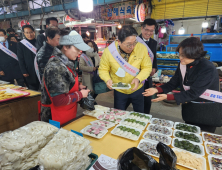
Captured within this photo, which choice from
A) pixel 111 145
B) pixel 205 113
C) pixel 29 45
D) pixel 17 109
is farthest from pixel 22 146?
pixel 29 45

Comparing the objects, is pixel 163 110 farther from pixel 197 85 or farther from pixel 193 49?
pixel 193 49

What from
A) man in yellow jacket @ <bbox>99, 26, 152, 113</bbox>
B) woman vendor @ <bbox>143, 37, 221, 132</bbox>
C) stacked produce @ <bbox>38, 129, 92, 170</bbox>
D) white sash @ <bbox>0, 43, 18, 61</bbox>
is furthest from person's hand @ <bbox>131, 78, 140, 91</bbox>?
white sash @ <bbox>0, 43, 18, 61</bbox>

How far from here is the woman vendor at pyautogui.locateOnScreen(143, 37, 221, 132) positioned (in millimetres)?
1540

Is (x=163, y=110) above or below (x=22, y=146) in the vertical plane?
below

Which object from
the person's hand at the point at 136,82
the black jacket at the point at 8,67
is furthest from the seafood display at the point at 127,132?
the black jacket at the point at 8,67

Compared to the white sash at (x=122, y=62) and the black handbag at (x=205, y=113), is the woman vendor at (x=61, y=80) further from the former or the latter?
the black handbag at (x=205, y=113)

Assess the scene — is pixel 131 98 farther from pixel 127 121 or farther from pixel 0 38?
pixel 0 38

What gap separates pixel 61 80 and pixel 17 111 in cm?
180

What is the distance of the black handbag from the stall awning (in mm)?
7221

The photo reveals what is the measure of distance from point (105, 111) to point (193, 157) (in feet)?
3.90

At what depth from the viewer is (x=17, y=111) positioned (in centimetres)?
268

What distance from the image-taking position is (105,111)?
2.06 metres

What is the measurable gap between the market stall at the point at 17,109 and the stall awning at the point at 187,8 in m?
7.74

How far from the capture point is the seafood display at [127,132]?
149 centimetres
